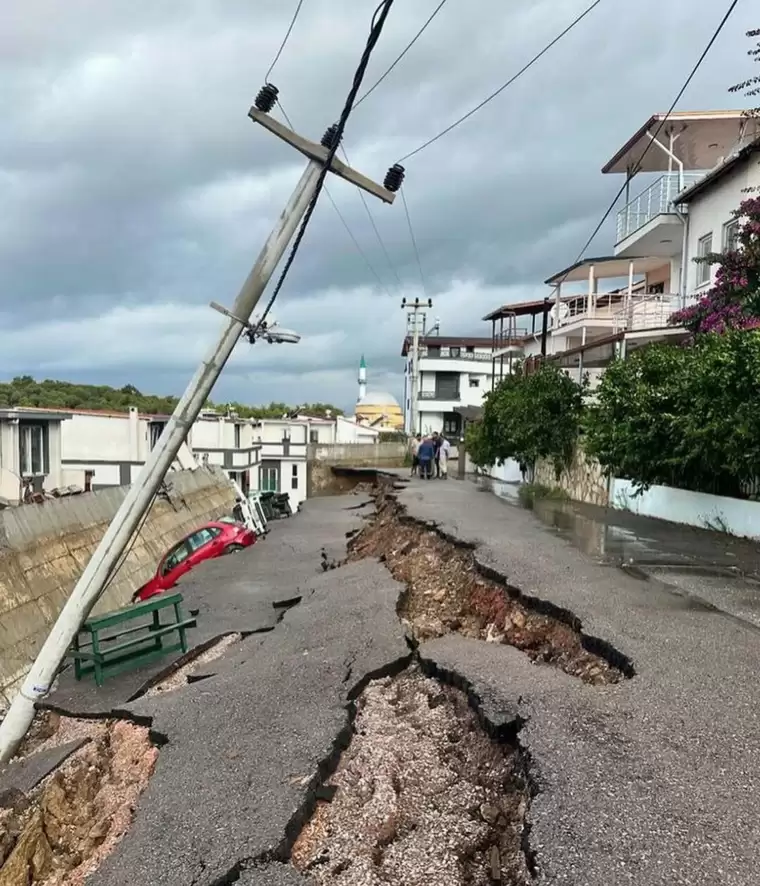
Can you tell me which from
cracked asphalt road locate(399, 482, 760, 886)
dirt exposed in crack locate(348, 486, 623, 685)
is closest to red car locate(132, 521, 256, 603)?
dirt exposed in crack locate(348, 486, 623, 685)

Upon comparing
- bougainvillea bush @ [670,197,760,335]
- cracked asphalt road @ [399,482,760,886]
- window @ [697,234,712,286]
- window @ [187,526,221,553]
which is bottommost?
window @ [187,526,221,553]

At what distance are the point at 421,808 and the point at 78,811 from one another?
228 cm

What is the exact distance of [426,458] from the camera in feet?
90.5

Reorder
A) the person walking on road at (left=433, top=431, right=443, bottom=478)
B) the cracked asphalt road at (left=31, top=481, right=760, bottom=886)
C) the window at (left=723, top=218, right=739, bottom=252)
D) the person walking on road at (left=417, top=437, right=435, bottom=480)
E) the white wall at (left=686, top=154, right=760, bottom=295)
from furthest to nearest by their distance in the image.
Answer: the person walking on road at (left=433, top=431, right=443, bottom=478), the person walking on road at (left=417, top=437, right=435, bottom=480), the window at (left=723, top=218, right=739, bottom=252), the white wall at (left=686, top=154, right=760, bottom=295), the cracked asphalt road at (left=31, top=481, right=760, bottom=886)

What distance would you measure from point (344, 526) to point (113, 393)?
36415mm

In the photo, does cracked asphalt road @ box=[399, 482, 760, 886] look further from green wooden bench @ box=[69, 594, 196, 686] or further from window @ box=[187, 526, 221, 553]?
window @ box=[187, 526, 221, 553]

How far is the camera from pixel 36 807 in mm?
4453

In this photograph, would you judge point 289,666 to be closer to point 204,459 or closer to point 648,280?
point 648,280

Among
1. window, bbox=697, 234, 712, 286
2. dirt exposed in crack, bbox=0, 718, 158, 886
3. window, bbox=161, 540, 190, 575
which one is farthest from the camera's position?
window, bbox=697, 234, 712, 286

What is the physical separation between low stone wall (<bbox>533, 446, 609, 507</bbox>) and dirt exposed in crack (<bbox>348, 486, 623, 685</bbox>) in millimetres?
7251

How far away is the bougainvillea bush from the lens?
492 inches

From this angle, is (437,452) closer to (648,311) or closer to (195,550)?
(648,311)

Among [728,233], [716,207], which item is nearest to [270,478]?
[716,207]

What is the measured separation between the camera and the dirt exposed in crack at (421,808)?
310cm
